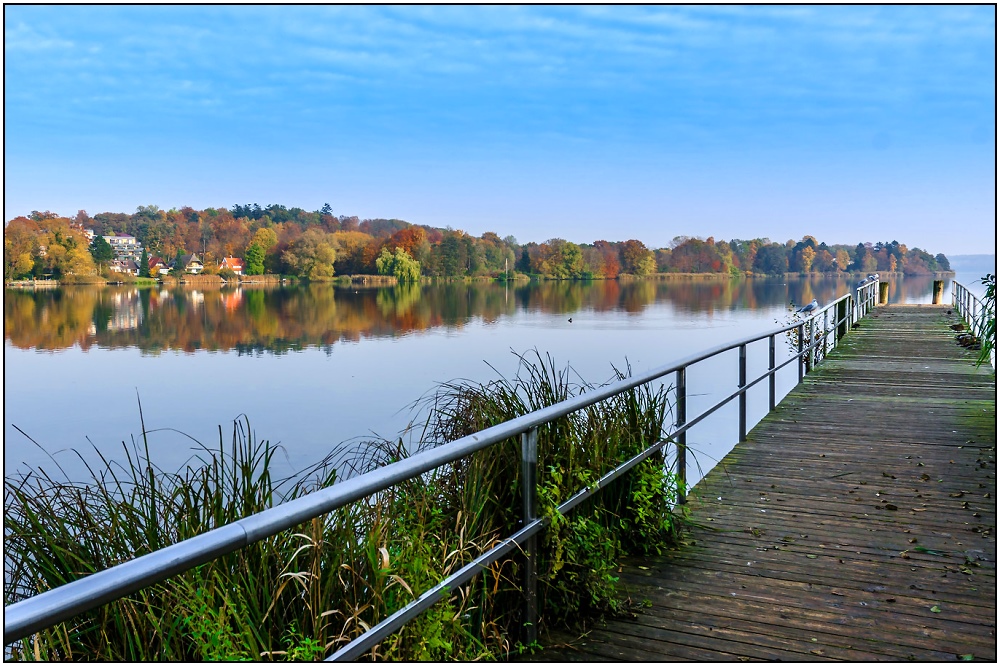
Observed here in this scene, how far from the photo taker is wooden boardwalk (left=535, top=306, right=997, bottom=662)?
3.32 metres

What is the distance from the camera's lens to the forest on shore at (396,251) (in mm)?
100562

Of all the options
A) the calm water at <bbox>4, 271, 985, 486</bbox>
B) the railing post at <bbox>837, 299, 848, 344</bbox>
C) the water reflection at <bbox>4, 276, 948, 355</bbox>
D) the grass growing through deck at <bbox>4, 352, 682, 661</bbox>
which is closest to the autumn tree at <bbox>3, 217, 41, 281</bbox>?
the water reflection at <bbox>4, 276, 948, 355</bbox>

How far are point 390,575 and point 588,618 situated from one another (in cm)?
122

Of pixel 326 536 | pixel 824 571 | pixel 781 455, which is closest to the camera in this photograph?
pixel 326 536

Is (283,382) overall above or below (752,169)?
below

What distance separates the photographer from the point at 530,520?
3.21 meters

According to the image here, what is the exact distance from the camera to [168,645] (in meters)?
2.48

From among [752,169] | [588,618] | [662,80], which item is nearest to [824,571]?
[588,618]

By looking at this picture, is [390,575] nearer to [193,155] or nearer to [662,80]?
[662,80]

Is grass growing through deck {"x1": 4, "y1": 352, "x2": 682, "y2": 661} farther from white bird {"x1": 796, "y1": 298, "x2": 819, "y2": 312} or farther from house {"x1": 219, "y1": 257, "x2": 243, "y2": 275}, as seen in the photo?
house {"x1": 219, "y1": 257, "x2": 243, "y2": 275}

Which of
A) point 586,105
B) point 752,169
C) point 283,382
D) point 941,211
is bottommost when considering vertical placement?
point 283,382


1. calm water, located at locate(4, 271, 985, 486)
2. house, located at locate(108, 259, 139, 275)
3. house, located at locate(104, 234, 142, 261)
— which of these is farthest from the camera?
house, located at locate(108, 259, 139, 275)

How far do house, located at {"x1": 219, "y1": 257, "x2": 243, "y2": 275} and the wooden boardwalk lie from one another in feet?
380

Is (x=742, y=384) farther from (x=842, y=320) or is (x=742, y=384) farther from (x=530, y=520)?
(x=842, y=320)
